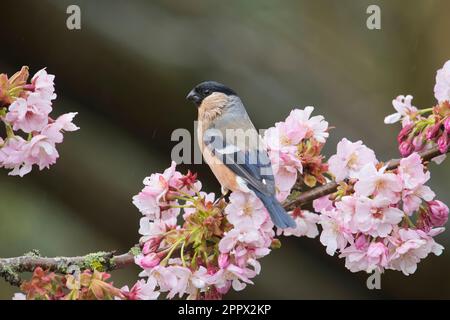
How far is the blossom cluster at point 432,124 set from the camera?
1232 mm

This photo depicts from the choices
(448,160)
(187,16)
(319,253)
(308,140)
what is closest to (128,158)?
(187,16)

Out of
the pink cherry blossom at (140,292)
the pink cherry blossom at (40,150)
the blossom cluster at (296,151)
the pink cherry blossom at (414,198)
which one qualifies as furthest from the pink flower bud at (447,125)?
the pink cherry blossom at (40,150)

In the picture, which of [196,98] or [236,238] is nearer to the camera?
[236,238]

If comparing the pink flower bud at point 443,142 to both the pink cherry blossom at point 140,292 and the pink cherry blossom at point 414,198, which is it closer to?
the pink cherry blossom at point 414,198

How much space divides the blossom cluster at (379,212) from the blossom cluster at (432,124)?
59 mm

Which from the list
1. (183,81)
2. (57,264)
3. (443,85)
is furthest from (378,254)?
(183,81)

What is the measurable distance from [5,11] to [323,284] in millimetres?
1697

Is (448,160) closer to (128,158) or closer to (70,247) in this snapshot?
(128,158)

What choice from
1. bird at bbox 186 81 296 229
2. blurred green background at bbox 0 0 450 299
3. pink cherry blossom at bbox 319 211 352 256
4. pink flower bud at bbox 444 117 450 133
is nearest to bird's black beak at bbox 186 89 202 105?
bird at bbox 186 81 296 229

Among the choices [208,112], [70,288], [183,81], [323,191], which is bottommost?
[70,288]

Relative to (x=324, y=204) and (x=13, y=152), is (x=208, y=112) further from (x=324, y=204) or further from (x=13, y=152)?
(x=13, y=152)

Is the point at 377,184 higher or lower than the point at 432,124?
lower

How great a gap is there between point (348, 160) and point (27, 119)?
0.55 metres

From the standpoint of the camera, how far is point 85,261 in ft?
4.11
